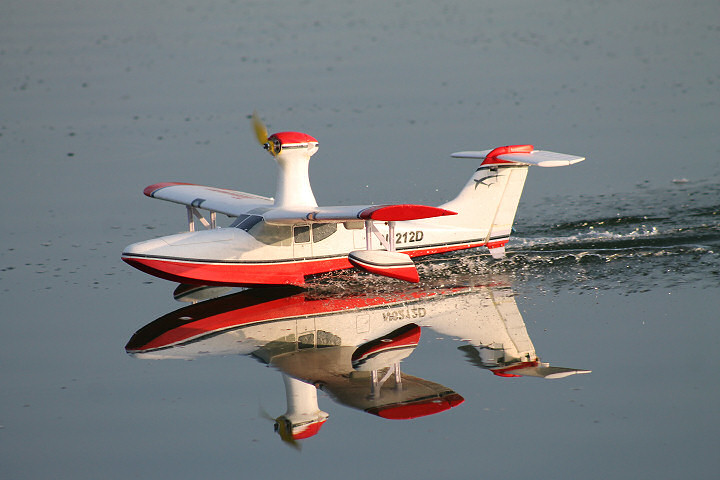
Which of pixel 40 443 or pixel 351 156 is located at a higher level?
pixel 351 156

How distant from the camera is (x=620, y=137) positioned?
26922 mm

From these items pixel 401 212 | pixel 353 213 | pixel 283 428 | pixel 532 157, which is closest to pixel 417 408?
pixel 283 428

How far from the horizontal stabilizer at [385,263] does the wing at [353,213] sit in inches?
24.9

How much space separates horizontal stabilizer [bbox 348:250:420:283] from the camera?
51.8 feet

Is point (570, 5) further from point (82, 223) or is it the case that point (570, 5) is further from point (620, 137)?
point (82, 223)

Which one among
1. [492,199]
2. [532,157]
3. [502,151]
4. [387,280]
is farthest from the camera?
[492,199]

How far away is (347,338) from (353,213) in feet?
6.68

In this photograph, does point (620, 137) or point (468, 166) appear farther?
point (620, 137)

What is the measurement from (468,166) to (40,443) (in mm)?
15047

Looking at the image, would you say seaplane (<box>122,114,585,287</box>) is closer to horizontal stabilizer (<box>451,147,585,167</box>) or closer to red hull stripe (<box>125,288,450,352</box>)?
horizontal stabilizer (<box>451,147,585,167</box>)

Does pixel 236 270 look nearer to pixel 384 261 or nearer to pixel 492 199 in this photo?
A: pixel 384 261

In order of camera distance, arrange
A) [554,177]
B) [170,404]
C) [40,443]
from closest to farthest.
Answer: [40,443], [170,404], [554,177]

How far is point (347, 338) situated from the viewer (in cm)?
1484

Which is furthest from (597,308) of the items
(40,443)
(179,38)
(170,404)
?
(179,38)
